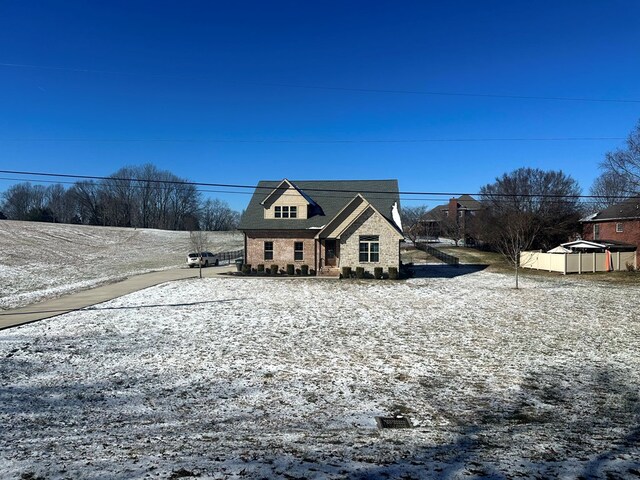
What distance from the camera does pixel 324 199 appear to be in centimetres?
3209

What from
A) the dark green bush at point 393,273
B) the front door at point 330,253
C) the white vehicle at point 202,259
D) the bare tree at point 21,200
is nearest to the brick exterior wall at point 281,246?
the front door at point 330,253

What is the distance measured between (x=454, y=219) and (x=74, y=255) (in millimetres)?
58897

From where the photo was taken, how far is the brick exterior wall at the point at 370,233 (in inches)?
1046

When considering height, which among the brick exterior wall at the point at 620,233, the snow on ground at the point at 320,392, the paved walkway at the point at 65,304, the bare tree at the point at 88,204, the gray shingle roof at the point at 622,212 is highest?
the bare tree at the point at 88,204

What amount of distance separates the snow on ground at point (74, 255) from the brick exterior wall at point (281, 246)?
10101 millimetres

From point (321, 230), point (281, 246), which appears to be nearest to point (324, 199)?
point (321, 230)

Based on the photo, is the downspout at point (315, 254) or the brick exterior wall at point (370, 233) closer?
the brick exterior wall at point (370, 233)

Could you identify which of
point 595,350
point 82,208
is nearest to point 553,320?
point 595,350

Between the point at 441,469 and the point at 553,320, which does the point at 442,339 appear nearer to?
the point at 553,320

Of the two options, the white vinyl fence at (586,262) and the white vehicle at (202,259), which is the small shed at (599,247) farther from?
the white vehicle at (202,259)

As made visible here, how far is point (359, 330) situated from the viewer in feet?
42.9

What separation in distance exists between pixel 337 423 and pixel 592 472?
3.55 meters

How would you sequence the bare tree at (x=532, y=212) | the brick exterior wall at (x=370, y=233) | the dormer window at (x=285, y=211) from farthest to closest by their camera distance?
the bare tree at (x=532, y=212) → the dormer window at (x=285, y=211) → the brick exterior wall at (x=370, y=233)

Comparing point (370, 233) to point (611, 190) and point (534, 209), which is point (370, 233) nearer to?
point (534, 209)
